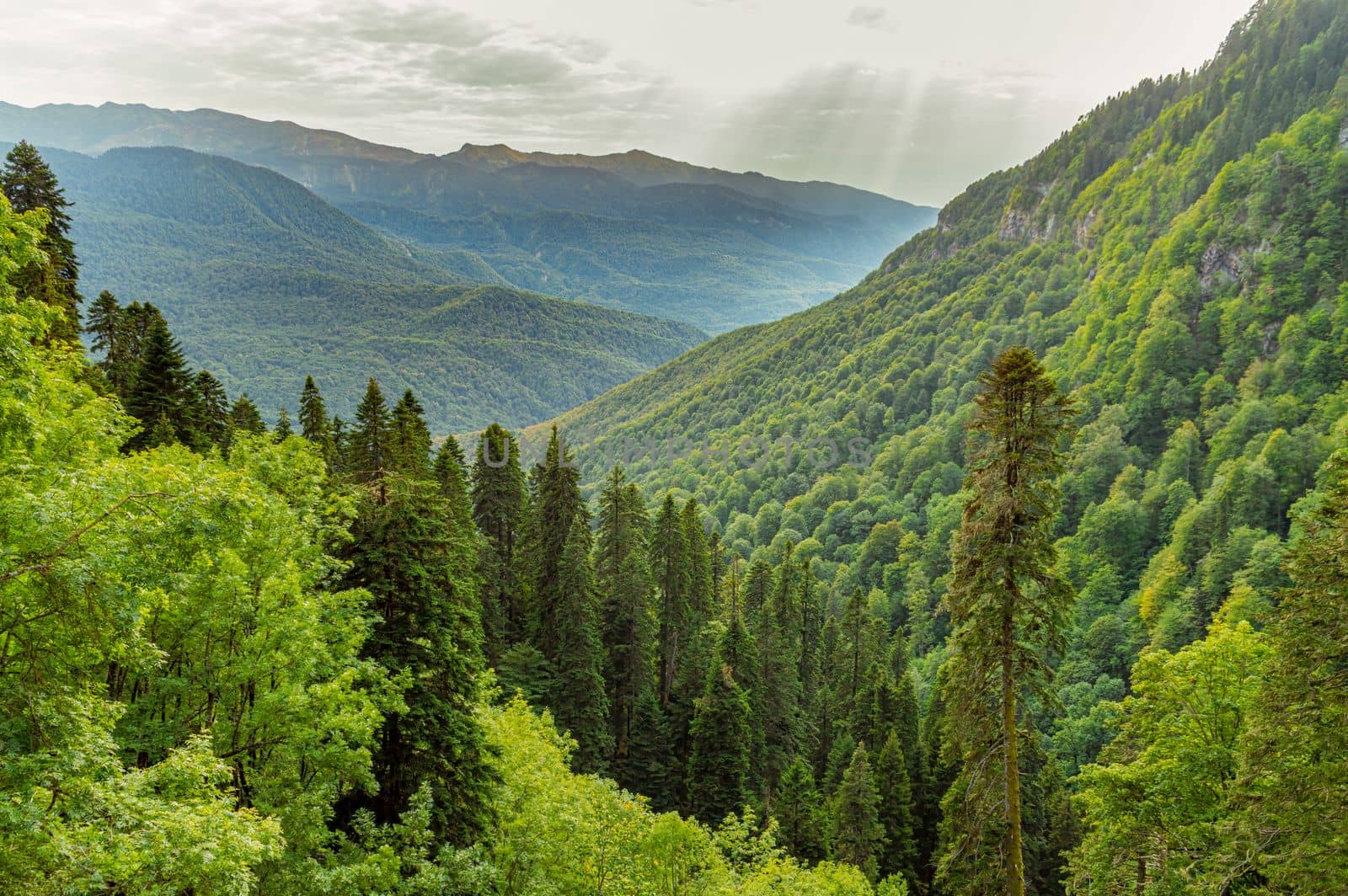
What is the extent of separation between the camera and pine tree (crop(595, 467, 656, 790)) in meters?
40.5

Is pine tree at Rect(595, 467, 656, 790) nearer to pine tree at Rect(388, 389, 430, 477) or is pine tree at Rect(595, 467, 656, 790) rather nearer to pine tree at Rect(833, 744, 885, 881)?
pine tree at Rect(388, 389, 430, 477)

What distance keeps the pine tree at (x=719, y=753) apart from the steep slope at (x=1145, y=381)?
28433 millimetres

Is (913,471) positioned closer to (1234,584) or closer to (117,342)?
(1234,584)

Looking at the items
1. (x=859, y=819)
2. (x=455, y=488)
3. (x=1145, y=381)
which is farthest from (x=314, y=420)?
(x=1145, y=381)

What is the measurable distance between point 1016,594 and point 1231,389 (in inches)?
4644

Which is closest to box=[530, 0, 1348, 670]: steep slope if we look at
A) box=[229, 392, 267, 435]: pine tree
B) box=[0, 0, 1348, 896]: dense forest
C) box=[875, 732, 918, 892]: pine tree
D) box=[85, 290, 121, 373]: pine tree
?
box=[0, 0, 1348, 896]: dense forest

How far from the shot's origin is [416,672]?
1722 cm

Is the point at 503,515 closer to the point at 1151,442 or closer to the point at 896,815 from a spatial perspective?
the point at 896,815

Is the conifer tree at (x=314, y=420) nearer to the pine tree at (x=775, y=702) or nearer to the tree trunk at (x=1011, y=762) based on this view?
the pine tree at (x=775, y=702)

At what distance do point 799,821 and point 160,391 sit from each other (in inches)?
1432

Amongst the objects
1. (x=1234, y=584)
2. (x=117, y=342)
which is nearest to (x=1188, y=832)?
(x=117, y=342)

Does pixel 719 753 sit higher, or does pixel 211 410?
pixel 211 410

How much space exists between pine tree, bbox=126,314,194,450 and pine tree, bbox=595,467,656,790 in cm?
1964

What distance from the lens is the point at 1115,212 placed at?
168 meters
